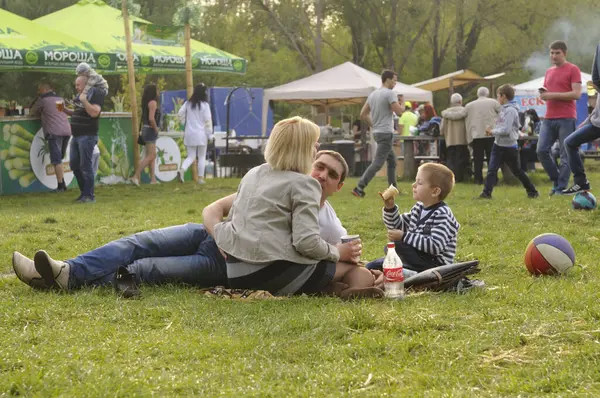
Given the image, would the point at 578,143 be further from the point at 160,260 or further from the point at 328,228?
the point at 160,260

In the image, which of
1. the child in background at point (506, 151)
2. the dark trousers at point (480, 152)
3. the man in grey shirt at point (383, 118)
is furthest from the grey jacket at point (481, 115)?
the child in background at point (506, 151)

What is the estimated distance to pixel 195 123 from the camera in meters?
18.1

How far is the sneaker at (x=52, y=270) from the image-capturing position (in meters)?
5.86

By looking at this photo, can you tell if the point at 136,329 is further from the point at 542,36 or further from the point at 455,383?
the point at 542,36

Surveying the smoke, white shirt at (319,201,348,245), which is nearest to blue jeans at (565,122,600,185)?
white shirt at (319,201,348,245)

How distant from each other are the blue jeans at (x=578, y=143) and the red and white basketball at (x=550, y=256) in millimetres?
4559

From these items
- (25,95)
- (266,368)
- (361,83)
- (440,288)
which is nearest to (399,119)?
(361,83)

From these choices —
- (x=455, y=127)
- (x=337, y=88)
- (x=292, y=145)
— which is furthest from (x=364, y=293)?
(x=337, y=88)

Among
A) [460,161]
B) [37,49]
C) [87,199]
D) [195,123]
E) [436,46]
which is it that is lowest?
[87,199]

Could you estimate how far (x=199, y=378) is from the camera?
3912mm

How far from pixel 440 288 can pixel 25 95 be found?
87.1ft

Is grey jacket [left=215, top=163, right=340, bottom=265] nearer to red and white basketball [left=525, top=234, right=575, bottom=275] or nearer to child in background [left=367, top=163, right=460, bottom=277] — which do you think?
child in background [left=367, top=163, right=460, bottom=277]

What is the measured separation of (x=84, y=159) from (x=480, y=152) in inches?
312

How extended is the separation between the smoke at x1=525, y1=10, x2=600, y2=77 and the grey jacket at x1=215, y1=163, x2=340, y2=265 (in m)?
37.7
